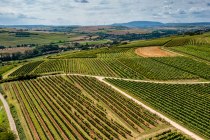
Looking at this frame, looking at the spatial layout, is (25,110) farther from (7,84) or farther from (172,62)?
(172,62)

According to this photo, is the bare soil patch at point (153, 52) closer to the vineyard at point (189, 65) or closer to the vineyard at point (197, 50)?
the vineyard at point (197, 50)

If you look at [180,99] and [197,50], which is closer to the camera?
[180,99]

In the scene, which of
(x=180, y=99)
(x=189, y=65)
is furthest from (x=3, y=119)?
(x=189, y=65)

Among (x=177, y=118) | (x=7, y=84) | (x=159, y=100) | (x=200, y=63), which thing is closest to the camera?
(x=177, y=118)

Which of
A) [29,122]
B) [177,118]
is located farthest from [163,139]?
[29,122]

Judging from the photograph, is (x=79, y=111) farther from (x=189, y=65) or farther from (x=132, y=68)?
(x=189, y=65)

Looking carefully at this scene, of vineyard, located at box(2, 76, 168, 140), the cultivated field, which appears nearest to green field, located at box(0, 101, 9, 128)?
the cultivated field
